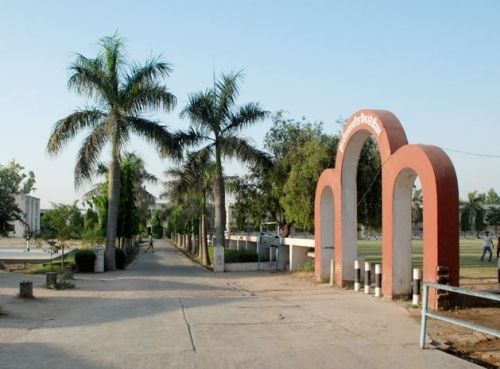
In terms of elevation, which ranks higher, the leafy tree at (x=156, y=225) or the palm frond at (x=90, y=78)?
the palm frond at (x=90, y=78)

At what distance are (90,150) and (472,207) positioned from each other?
113589 mm

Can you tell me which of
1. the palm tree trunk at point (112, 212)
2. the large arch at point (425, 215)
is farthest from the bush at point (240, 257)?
the large arch at point (425, 215)

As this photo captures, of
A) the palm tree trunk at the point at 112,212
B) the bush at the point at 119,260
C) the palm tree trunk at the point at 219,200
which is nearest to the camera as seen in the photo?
the palm tree trunk at the point at 112,212

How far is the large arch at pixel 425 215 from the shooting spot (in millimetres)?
12602

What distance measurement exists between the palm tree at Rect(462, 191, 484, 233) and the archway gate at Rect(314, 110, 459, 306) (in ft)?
376

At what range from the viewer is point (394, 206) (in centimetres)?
1478

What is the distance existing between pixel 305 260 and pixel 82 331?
17.8 metres

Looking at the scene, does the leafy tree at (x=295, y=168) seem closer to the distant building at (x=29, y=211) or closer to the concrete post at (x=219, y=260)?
the concrete post at (x=219, y=260)

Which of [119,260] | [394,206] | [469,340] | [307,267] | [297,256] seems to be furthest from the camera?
[119,260]

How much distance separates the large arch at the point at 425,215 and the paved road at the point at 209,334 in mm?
1044

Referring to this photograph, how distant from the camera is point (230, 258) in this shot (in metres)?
29.2

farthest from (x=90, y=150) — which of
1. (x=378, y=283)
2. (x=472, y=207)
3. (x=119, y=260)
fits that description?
(x=472, y=207)

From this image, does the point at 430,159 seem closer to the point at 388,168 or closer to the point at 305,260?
the point at 388,168

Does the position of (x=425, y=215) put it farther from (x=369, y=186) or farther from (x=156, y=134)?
(x=156, y=134)
